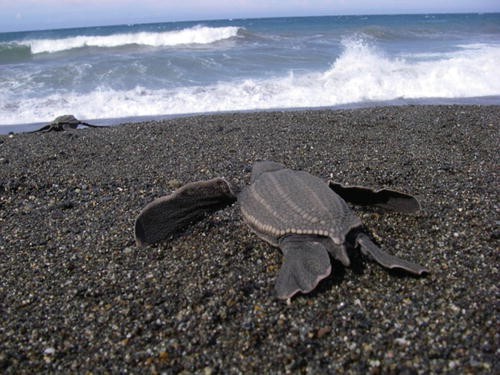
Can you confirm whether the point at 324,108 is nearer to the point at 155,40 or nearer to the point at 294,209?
the point at 294,209

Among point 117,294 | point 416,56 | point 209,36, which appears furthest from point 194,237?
point 209,36

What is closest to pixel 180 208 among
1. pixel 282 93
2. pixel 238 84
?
pixel 282 93

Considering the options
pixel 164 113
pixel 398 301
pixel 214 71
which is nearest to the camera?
pixel 398 301

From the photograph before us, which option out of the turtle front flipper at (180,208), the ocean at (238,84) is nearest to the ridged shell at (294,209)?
the turtle front flipper at (180,208)

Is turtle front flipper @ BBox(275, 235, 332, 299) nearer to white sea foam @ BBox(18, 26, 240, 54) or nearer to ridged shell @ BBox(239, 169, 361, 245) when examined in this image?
ridged shell @ BBox(239, 169, 361, 245)

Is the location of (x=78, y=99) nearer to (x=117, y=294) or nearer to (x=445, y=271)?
(x=117, y=294)

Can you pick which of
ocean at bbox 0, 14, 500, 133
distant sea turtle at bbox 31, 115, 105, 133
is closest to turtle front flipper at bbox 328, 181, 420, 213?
distant sea turtle at bbox 31, 115, 105, 133

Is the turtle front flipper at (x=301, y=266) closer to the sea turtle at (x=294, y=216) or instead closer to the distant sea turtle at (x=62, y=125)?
the sea turtle at (x=294, y=216)

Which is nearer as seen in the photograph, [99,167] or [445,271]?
[445,271]
